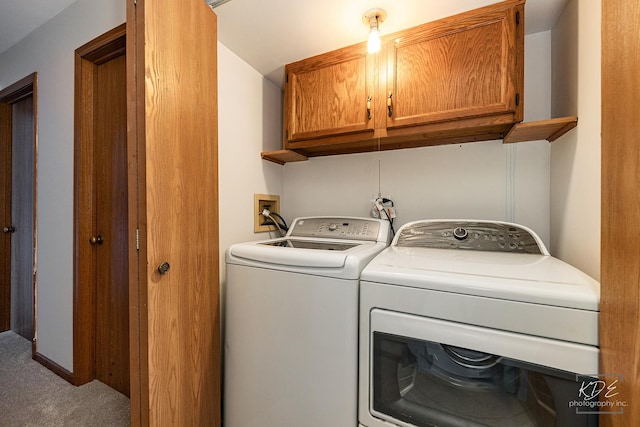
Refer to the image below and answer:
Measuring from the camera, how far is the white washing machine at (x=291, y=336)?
945 millimetres

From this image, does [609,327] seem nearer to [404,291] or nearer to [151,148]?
[404,291]

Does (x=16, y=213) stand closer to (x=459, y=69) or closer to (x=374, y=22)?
(x=374, y=22)

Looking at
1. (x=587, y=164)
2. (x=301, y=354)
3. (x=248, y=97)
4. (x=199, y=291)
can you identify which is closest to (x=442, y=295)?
(x=301, y=354)

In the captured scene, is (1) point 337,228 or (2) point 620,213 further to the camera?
(1) point 337,228

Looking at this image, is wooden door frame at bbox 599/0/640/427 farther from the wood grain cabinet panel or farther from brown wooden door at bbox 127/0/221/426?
brown wooden door at bbox 127/0/221/426

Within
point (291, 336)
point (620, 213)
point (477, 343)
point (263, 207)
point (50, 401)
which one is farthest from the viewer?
point (263, 207)

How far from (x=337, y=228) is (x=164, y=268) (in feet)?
3.18

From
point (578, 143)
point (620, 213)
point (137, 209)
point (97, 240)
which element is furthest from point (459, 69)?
point (97, 240)

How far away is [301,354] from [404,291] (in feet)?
1.66

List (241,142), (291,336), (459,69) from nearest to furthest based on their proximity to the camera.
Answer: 1. (291,336)
2. (459,69)
3. (241,142)

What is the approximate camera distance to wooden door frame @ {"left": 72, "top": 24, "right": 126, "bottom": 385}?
1.55m

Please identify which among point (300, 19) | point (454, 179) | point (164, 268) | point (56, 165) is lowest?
point (164, 268)

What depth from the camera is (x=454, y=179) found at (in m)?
1.54

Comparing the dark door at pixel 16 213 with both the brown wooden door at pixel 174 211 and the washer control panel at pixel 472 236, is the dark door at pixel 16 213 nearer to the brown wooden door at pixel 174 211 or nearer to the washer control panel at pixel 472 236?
the brown wooden door at pixel 174 211
